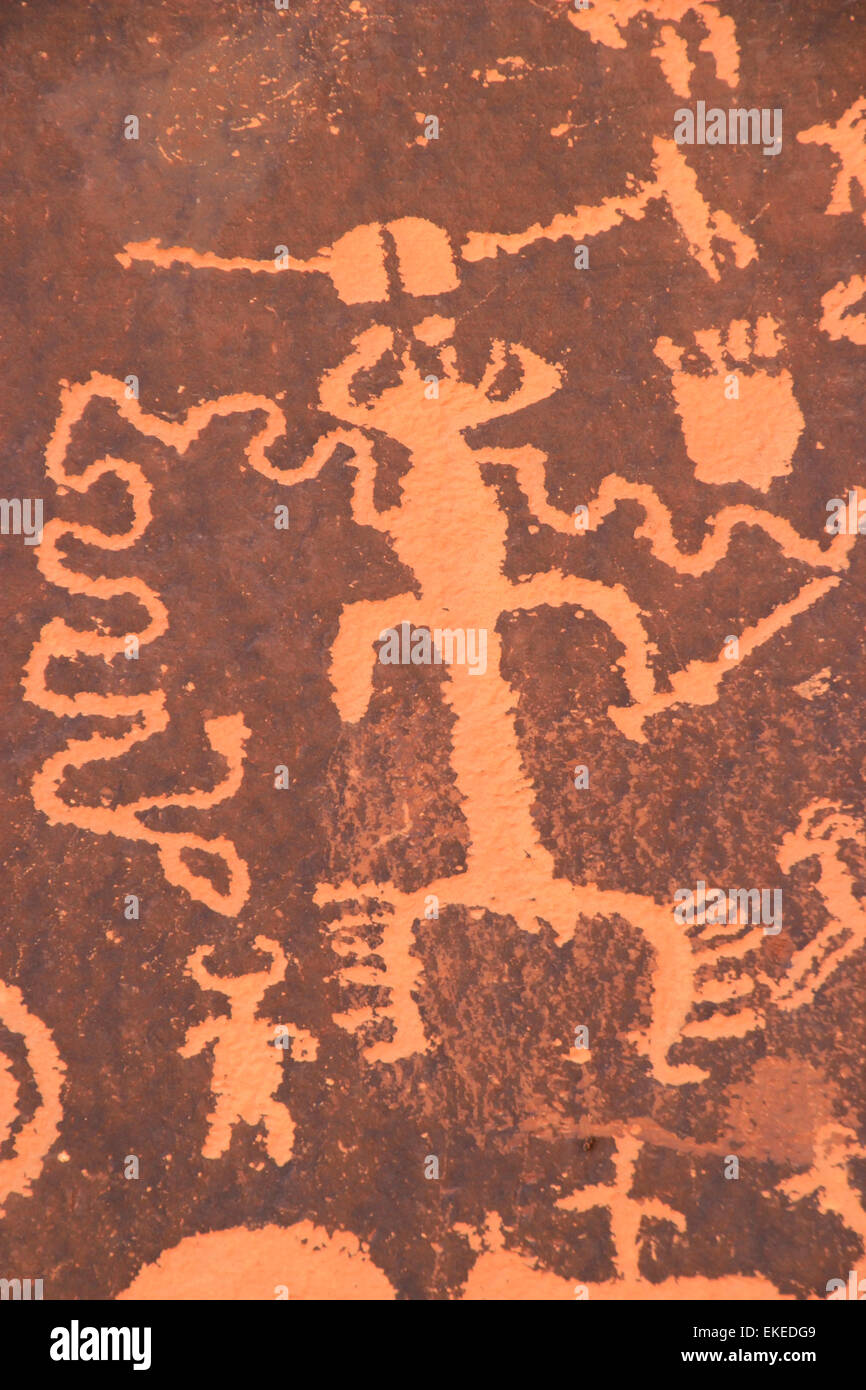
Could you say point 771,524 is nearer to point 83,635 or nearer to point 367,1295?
point 83,635

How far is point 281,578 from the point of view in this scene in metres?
0.98

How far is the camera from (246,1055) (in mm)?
945

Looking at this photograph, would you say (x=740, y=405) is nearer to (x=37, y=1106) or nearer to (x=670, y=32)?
(x=670, y=32)

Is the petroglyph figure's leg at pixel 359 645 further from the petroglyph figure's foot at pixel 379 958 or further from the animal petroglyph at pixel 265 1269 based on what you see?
the animal petroglyph at pixel 265 1269

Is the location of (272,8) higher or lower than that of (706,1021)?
higher

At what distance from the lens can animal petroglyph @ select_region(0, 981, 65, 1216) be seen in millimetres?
928

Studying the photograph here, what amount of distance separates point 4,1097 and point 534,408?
0.98 m

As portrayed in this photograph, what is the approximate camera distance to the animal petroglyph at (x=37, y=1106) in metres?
0.93

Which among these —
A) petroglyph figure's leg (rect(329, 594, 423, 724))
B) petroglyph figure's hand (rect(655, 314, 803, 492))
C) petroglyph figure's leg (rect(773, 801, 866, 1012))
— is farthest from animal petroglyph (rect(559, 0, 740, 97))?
petroglyph figure's leg (rect(773, 801, 866, 1012))

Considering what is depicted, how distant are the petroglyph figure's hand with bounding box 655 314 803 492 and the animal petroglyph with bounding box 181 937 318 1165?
2.52 ft

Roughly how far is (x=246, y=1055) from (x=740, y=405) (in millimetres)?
934

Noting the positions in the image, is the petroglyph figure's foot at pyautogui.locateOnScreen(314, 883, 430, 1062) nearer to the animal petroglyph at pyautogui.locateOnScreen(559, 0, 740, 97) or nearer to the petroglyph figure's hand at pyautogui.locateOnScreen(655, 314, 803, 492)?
the petroglyph figure's hand at pyautogui.locateOnScreen(655, 314, 803, 492)

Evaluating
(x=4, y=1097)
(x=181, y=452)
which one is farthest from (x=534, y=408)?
(x=4, y=1097)

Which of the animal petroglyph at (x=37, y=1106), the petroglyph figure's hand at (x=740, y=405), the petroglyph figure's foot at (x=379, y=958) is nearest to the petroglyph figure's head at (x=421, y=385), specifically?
the petroglyph figure's hand at (x=740, y=405)
